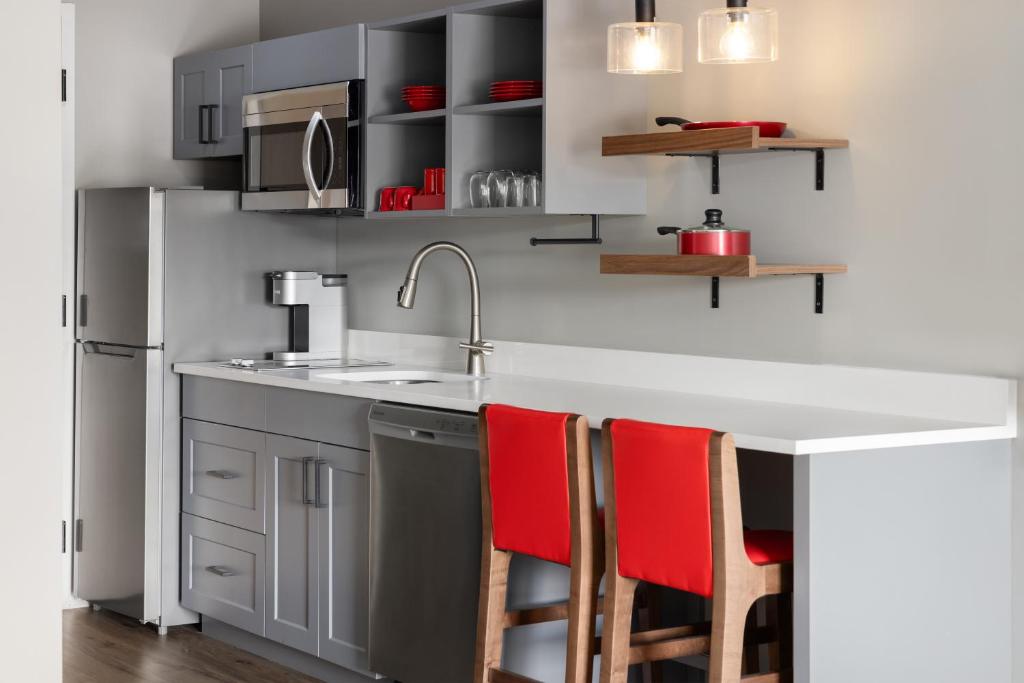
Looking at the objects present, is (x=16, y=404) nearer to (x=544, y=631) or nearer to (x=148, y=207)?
(x=544, y=631)

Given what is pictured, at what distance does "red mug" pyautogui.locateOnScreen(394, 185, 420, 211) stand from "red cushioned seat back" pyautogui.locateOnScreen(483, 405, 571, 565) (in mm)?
1212

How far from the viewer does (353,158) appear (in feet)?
14.0

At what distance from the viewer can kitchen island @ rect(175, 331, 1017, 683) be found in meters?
2.64

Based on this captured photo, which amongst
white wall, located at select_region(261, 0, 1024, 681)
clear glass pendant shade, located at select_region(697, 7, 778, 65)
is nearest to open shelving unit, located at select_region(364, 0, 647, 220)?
white wall, located at select_region(261, 0, 1024, 681)

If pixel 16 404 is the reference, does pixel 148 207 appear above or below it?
above

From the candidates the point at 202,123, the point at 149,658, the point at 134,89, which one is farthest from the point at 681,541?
the point at 134,89

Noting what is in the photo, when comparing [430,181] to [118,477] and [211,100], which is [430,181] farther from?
[118,477]

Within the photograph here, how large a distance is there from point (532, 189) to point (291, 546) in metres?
1.32

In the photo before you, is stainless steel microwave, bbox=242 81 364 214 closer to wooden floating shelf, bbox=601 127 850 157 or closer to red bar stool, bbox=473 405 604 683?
wooden floating shelf, bbox=601 127 850 157

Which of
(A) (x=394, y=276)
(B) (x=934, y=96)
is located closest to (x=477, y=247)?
(A) (x=394, y=276)

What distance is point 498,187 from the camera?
3869 mm

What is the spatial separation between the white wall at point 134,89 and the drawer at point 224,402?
0.93 m

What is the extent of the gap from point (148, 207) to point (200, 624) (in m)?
1.44

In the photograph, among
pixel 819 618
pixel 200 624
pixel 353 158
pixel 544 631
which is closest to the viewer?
pixel 819 618
